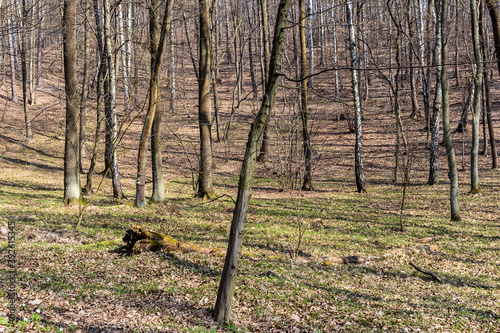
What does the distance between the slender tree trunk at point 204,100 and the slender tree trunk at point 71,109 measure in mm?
4948

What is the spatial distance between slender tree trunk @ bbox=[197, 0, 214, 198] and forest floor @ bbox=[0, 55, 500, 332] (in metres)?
1.15

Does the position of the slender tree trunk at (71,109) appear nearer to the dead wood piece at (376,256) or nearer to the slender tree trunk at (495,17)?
the dead wood piece at (376,256)

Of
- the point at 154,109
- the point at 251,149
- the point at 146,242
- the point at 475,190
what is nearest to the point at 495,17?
the point at 475,190

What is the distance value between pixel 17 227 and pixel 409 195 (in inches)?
646

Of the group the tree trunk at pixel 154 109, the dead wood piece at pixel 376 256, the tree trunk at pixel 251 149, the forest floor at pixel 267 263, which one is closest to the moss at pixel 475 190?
the forest floor at pixel 267 263

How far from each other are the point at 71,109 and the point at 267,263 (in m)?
8.51

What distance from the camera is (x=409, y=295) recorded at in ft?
26.9

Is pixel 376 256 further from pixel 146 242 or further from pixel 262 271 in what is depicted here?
pixel 146 242

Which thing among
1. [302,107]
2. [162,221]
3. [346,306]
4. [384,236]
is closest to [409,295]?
[346,306]

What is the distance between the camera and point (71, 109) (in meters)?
12.7

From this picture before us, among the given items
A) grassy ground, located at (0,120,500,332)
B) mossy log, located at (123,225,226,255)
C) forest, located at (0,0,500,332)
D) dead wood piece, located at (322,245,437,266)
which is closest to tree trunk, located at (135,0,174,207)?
forest, located at (0,0,500,332)

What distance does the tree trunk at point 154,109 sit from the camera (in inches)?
424

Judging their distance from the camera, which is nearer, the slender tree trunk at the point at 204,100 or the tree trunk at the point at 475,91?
the tree trunk at the point at 475,91

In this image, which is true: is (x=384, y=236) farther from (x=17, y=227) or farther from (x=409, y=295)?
(x=17, y=227)
